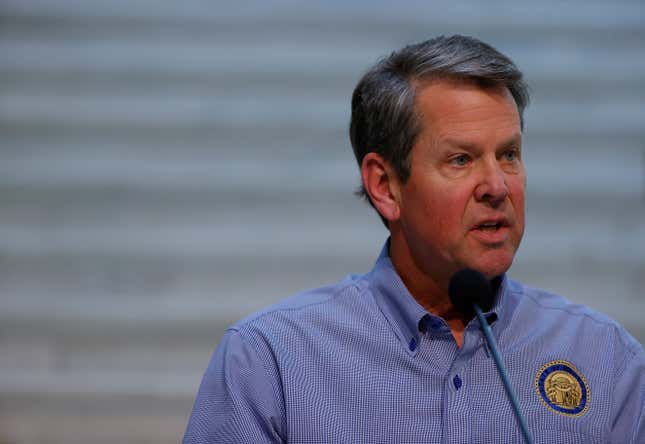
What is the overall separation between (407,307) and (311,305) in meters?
0.22

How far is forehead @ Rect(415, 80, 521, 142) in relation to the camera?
1.86m

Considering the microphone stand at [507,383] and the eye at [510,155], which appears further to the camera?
the eye at [510,155]

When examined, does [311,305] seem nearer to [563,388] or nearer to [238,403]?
[238,403]

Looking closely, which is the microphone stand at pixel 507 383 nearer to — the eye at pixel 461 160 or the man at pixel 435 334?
the man at pixel 435 334

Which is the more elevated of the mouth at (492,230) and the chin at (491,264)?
the mouth at (492,230)

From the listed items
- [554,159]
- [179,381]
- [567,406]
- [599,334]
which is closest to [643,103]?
[554,159]

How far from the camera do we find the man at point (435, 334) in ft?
5.80

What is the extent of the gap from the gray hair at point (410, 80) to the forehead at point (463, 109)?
2 centimetres

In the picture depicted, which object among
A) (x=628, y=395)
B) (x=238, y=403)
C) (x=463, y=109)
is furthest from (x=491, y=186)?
(x=238, y=403)

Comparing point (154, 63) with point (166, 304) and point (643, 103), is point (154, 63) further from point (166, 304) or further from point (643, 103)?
point (643, 103)

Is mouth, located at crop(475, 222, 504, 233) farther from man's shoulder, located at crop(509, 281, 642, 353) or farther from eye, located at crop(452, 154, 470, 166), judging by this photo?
man's shoulder, located at crop(509, 281, 642, 353)

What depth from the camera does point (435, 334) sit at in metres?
1.88

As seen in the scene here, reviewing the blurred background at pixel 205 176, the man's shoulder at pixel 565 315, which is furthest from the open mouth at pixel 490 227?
the blurred background at pixel 205 176

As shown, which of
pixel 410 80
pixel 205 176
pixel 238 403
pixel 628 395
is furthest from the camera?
pixel 205 176
